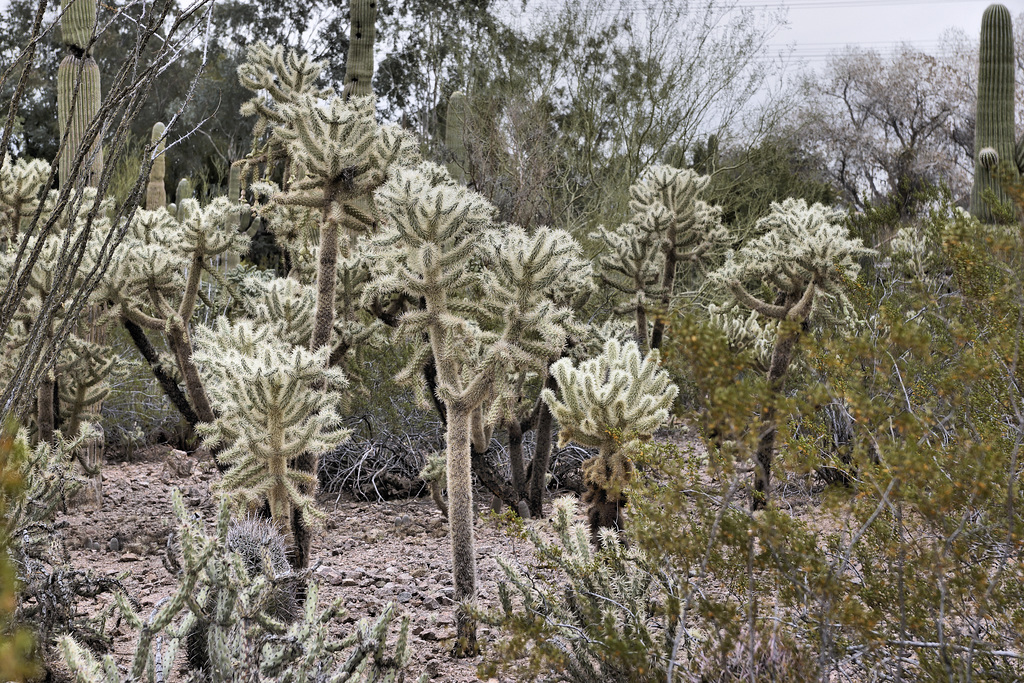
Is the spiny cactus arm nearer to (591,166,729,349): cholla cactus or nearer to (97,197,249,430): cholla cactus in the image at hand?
(591,166,729,349): cholla cactus

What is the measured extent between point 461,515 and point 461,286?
2.55ft

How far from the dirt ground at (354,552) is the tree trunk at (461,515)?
8 cm

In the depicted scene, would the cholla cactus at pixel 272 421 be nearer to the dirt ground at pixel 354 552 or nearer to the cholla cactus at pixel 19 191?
the dirt ground at pixel 354 552

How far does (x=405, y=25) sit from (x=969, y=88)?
15726 mm

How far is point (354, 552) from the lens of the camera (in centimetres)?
393

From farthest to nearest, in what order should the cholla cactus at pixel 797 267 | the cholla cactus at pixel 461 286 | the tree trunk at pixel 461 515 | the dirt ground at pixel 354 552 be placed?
the cholla cactus at pixel 797 267 → the dirt ground at pixel 354 552 → the tree trunk at pixel 461 515 → the cholla cactus at pixel 461 286

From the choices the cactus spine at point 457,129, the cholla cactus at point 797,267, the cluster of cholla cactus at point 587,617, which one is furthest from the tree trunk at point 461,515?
the cactus spine at point 457,129

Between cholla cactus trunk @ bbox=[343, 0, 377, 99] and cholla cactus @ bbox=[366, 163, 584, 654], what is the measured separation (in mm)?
3840

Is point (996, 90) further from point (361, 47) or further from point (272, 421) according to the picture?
point (272, 421)

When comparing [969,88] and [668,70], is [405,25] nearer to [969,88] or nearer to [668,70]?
[668,70]

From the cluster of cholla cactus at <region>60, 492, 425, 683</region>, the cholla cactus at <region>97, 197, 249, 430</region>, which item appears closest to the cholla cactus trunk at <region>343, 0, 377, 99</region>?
the cholla cactus at <region>97, 197, 249, 430</region>

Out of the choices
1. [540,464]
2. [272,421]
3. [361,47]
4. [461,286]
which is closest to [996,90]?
[361,47]

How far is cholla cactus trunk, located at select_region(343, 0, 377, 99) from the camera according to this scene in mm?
6238

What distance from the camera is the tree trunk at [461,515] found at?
277 centimetres
